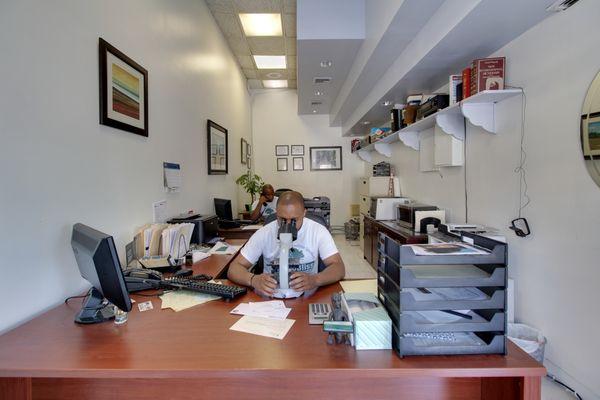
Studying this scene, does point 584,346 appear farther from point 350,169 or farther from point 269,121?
point 269,121

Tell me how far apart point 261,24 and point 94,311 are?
4.22 meters

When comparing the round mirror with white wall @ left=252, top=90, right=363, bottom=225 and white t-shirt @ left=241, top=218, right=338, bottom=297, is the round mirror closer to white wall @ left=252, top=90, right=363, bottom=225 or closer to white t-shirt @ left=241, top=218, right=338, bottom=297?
white t-shirt @ left=241, top=218, right=338, bottom=297

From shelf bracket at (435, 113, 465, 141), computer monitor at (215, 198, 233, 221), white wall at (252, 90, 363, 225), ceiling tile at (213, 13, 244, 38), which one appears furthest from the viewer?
white wall at (252, 90, 363, 225)

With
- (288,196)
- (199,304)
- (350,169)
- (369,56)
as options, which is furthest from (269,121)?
(199,304)

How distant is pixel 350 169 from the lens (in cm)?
744

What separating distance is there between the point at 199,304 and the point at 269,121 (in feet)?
21.0

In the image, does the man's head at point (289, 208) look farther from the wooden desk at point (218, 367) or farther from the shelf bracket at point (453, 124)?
the shelf bracket at point (453, 124)

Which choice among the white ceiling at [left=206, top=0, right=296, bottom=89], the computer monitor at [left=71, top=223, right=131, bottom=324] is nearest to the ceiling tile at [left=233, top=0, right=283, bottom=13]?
the white ceiling at [left=206, top=0, right=296, bottom=89]

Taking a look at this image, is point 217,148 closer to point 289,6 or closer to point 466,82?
point 289,6

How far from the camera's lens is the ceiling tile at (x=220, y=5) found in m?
3.76

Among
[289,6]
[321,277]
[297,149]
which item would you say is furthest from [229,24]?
[321,277]

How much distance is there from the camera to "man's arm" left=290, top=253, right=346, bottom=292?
152 cm

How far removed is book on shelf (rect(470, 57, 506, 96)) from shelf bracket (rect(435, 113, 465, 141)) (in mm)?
593

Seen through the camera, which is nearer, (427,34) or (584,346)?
(584,346)
